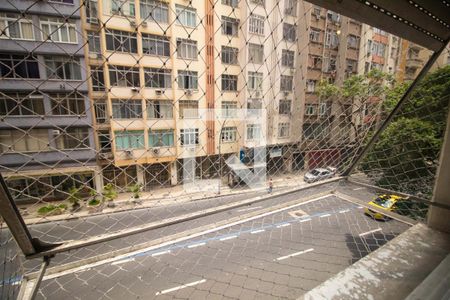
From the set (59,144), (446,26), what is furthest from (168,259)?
(59,144)

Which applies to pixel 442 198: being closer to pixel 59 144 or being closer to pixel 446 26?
pixel 446 26

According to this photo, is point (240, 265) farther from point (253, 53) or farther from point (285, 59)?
point (285, 59)

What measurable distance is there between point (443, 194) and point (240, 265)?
8.47 feet

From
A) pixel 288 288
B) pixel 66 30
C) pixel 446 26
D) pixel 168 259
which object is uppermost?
pixel 66 30

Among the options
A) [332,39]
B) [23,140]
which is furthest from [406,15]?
[332,39]

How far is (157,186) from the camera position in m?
5.01

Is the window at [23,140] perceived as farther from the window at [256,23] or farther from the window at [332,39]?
the window at [332,39]

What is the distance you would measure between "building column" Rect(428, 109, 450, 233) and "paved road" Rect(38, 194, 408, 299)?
1.15m

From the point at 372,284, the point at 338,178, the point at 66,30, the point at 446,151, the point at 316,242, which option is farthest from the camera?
the point at 66,30

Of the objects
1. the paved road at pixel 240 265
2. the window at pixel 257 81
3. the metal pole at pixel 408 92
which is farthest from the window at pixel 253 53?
the paved road at pixel 240 265

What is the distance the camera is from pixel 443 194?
33.8 inches

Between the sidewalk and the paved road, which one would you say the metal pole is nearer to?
the sidewalk

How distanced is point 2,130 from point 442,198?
5911 mm

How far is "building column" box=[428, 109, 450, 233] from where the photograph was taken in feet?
2.68
